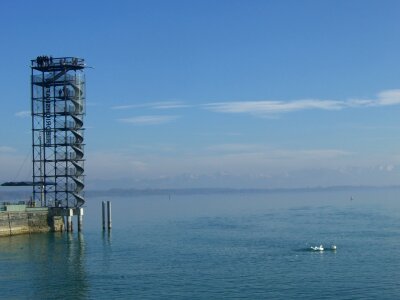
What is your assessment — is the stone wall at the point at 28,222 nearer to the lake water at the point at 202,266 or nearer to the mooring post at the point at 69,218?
the mooring post at the point at 69,218

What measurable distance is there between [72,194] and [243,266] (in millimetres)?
36213

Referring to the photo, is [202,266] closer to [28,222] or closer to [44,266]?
[44,266]

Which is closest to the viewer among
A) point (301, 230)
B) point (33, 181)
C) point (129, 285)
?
point (129, 285)

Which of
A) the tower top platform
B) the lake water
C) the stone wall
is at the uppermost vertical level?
the tower top platform

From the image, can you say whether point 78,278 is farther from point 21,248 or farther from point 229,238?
point 229,238

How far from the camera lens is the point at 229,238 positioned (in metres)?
85.6

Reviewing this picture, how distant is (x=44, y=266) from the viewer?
6147 cm

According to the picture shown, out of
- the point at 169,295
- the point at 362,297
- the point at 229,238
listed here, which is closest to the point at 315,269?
the point at 362,297

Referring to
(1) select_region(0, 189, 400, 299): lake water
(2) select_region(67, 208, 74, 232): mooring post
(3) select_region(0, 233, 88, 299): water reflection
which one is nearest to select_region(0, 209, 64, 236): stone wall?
(2) select_region(67, 208, 74, 232): mooring post

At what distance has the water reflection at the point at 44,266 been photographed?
1945 inches

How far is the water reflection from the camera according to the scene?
49.4 m

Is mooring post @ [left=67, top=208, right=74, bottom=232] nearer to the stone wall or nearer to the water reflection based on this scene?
the stone wall

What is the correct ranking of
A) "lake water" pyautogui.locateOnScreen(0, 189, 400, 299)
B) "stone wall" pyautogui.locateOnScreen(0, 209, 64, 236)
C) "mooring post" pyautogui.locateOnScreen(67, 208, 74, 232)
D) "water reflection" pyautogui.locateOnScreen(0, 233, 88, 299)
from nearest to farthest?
"lake water" pyautogui.locateOnScreen(0, 189, 400, 299)
"water reflection" pyautogui.locateOnScreen(0, 233, 88, 299)
"stone wall" pyautogui.locateOnScreen(0, 209, 64, 236)
"mooring post" pyautogui.locateOnScreen(67, 208, 74, 232)

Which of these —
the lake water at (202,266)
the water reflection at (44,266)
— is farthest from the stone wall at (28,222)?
the lake water at (202,266)
